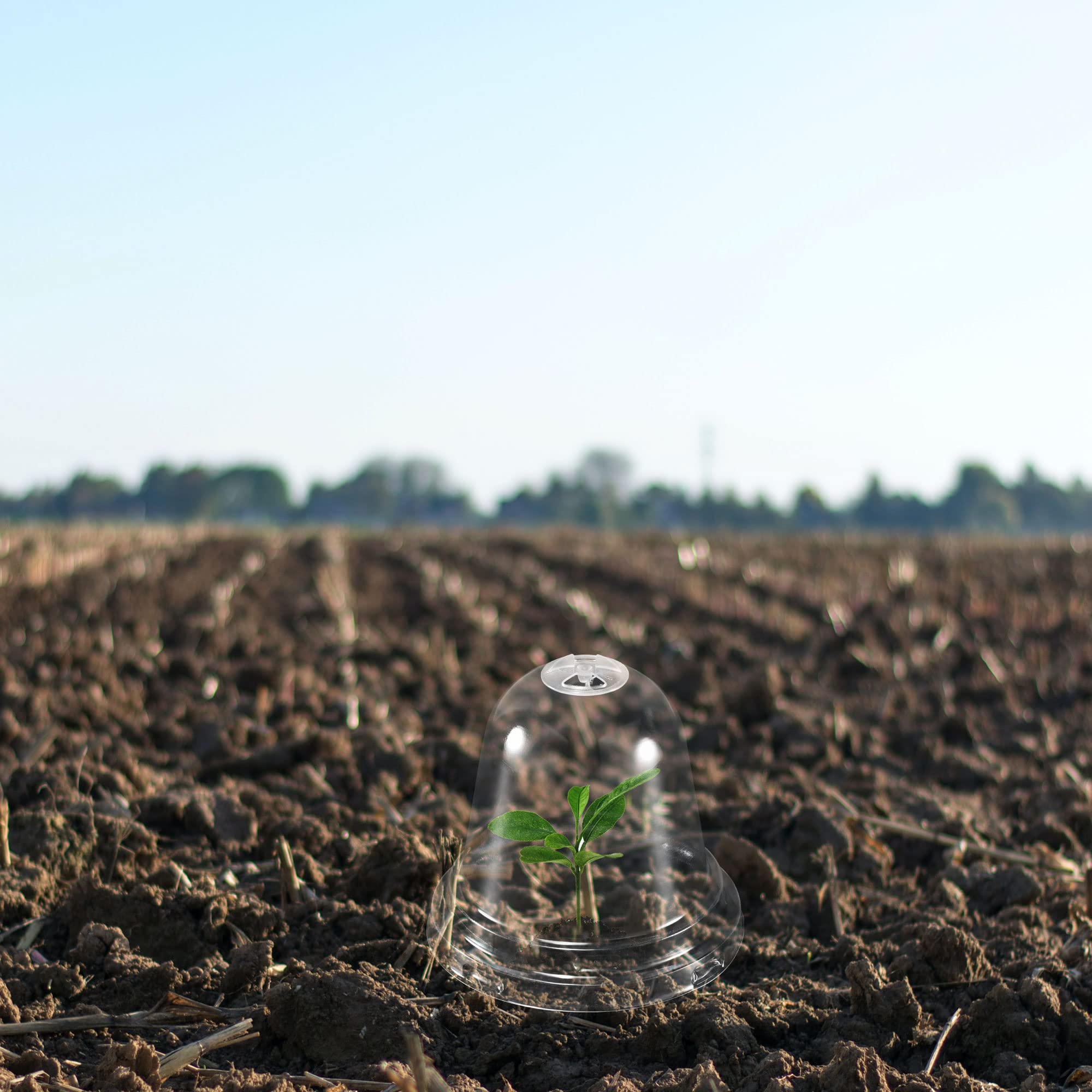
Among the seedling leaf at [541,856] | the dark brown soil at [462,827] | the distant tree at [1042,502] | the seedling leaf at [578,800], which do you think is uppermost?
the distant tree at [1042,502]

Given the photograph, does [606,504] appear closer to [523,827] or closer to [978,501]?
[978,501]

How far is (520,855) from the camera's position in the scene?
7.63 feet

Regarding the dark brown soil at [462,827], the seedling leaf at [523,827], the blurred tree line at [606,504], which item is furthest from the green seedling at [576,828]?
the blurred tree line at [606,504]

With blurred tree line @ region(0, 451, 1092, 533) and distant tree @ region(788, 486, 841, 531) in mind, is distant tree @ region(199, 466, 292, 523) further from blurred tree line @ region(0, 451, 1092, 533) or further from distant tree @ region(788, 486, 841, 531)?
distant tree @ region(788, 486, 841, 531)

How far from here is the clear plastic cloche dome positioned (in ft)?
7.47

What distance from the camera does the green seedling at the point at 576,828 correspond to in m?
2.27

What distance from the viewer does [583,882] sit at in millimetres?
2584

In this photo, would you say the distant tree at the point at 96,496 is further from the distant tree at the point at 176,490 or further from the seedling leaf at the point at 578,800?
the seedling leaf at the point at 578,800

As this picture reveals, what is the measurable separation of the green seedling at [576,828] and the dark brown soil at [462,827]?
33 cm

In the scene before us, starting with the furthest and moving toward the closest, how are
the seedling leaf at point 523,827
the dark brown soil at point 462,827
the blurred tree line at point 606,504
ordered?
the blurred tree line at point 606,504 < the seedling leaf at point 523,827 < the dark brown soil at point 462,827

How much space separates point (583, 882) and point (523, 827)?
16.2 inches

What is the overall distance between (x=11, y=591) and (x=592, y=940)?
24.3 ft

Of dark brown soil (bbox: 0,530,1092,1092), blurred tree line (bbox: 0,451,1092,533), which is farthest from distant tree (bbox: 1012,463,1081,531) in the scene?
dark brown soil (bbox: 0,530,1092,1092)

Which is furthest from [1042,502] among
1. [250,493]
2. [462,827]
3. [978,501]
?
[462,827]
